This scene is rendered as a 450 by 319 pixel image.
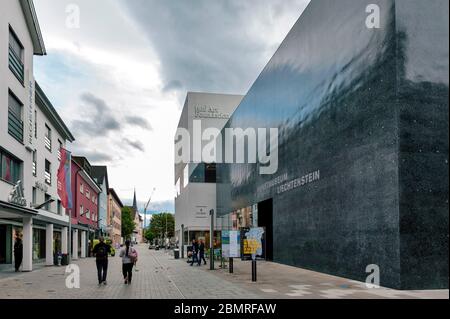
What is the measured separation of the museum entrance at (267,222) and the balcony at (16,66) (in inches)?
646

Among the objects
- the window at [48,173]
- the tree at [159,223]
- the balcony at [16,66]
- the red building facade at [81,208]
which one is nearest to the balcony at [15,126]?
the balcony at [16,66]

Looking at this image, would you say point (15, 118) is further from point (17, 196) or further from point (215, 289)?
point (215, 289)

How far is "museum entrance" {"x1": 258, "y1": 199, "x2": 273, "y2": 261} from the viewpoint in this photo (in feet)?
105

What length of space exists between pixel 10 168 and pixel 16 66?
5304 mm

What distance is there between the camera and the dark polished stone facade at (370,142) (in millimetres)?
14664

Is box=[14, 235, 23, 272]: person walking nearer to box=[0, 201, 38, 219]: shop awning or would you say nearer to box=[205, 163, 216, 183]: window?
box=[0, 201, 38, 219]: shop awning

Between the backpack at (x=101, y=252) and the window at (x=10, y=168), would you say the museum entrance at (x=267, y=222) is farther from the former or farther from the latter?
the backpack at (x=101, y=252)

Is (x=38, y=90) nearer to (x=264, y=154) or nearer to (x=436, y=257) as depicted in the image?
(x=264, y=154)

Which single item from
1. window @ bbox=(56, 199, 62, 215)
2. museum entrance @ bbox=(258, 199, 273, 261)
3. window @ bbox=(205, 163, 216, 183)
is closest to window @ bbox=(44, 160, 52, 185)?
window @ bbox=(56, 199, 62, 215)

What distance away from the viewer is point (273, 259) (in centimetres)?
2911

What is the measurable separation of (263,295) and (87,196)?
48.3m
